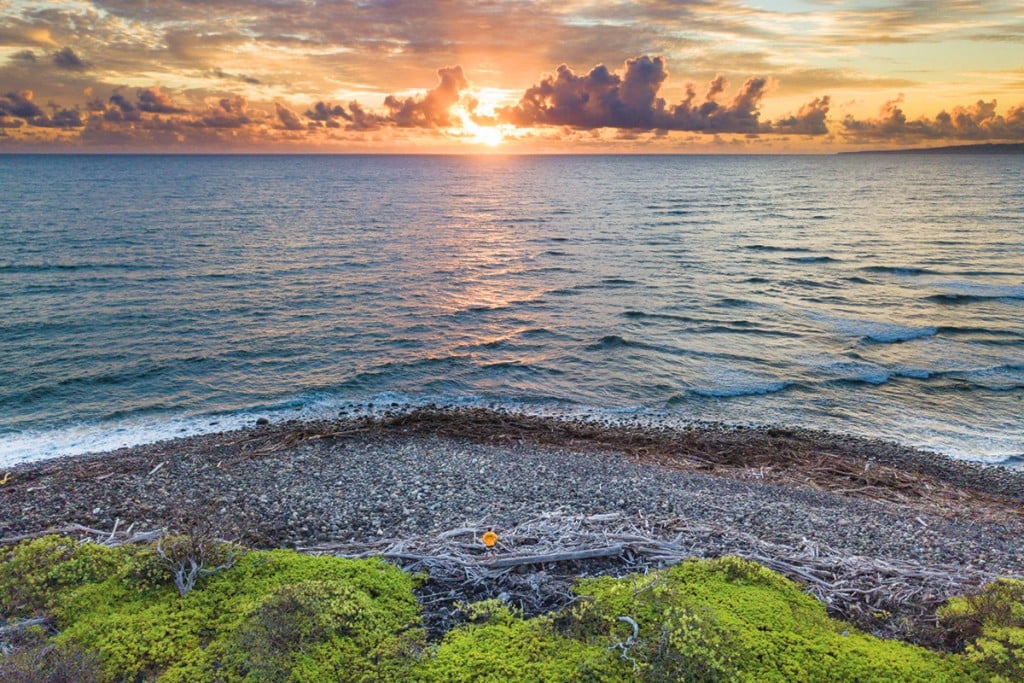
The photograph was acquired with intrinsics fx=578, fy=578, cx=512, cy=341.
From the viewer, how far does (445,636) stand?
25.6 feet

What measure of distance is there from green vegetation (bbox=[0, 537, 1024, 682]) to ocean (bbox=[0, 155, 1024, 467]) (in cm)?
1382

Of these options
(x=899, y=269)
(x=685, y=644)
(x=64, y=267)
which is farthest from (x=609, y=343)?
(x=64, y=267)

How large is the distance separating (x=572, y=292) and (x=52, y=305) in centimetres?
3286

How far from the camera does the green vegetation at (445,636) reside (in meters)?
7.12

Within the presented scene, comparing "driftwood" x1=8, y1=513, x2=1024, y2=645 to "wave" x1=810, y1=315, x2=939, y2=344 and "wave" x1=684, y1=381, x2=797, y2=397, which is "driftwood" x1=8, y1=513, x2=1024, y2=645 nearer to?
"wave" x1=684, y1=381, x2=797, y2=397

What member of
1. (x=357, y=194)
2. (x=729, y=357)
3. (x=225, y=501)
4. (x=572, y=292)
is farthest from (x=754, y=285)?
(x=357, y=194)

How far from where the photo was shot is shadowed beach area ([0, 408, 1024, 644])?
948 centimetres

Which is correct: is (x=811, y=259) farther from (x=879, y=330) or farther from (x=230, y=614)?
(x=230, y=614)

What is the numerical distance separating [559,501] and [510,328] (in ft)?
68.6

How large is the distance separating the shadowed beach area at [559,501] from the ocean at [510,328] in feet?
9.08

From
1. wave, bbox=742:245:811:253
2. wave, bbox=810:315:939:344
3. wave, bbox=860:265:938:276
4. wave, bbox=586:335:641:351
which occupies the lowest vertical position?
wave, bbox=586:335:641:351

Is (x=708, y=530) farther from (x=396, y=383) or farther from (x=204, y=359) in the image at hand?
(x=204, y=359)

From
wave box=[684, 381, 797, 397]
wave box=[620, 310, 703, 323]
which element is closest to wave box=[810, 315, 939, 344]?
wave box=[620, 310, 703, 323]

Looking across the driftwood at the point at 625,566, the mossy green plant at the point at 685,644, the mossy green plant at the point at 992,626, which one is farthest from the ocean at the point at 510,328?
the mossy green plant at the point at 685,644
